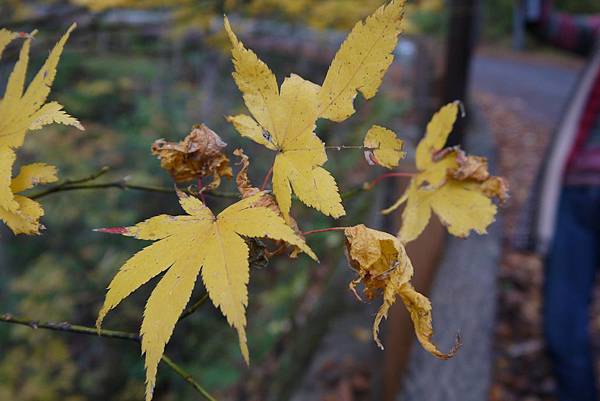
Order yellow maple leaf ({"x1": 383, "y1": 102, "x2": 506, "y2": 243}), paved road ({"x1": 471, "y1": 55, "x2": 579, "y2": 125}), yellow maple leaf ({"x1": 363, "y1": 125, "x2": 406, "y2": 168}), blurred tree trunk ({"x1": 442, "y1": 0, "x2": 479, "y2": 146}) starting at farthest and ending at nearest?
1. paved road ({"x1": 471, "y1": 55, "x2": 579, "y2": 125})
2. blurred tree trunk ({"x1": 442, "y1": 0, "x2": 479, "y2": 146})
3. yellow maple leaf ({"x1": 383, "y1": 102, "x2": 506, "y2": 243})
4. yellow maple leaf ({"x1": 363, "y1": 125, "x2": 406, "y2": 168})

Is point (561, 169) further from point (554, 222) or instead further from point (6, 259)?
point (6, 259)

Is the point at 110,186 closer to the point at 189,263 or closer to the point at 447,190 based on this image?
the point at 189,263

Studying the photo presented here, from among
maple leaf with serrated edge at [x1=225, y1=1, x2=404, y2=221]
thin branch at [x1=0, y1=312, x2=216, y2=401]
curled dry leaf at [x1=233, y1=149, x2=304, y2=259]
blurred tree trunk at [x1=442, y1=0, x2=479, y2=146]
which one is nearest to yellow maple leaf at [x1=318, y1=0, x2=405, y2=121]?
maple leaf with serrated edge at [x1=225, y1=1, x2=404, y2=221]

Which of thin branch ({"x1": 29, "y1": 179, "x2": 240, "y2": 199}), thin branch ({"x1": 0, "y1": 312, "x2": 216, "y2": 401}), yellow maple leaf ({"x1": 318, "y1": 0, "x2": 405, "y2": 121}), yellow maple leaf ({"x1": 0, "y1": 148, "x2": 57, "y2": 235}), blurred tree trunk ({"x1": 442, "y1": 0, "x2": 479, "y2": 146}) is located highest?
yellow maple leaf ({"x1": 318, "y1": 0, "x2": 405, "y2": 121})

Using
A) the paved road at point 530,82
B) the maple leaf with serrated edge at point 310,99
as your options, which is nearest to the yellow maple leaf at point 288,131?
the maple leaf with serrated edge at point 310,99

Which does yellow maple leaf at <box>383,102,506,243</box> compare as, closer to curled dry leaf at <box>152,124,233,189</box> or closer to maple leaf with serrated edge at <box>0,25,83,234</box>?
curled dry leaf at <box>152,124,233,189</box>

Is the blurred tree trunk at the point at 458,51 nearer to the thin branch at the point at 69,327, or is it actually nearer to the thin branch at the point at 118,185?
the thin branch at the point at 118,185

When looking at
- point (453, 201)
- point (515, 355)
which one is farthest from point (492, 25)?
point (453, 201)
